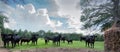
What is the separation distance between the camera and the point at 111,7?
1403 inches

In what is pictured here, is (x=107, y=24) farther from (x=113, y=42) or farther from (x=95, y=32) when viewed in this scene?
(x=113, y=42)

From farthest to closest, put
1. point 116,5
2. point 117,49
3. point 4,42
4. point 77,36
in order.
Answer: point 77,36 < point 116,5 < point 4,42 < point 117,49

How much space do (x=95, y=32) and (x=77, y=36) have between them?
7.58 meters

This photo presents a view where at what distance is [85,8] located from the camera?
36.8 metres

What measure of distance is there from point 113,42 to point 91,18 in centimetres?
2585

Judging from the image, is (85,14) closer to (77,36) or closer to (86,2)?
(86,2)

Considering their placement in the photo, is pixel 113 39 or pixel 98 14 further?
pixel 98 14

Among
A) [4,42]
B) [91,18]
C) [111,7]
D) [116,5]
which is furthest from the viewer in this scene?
[91,18]

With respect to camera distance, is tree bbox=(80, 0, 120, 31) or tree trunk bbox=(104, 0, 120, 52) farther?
tree bbox=(80, 0, 120, 31)

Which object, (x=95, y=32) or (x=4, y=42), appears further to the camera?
(x=95, y=32)

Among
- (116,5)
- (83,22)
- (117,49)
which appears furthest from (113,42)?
(83,22)

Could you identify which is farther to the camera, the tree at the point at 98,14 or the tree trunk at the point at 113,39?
the tree at the point at 98,14

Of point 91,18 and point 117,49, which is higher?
point 91,18

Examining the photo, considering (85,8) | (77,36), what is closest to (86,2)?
(85,8)
